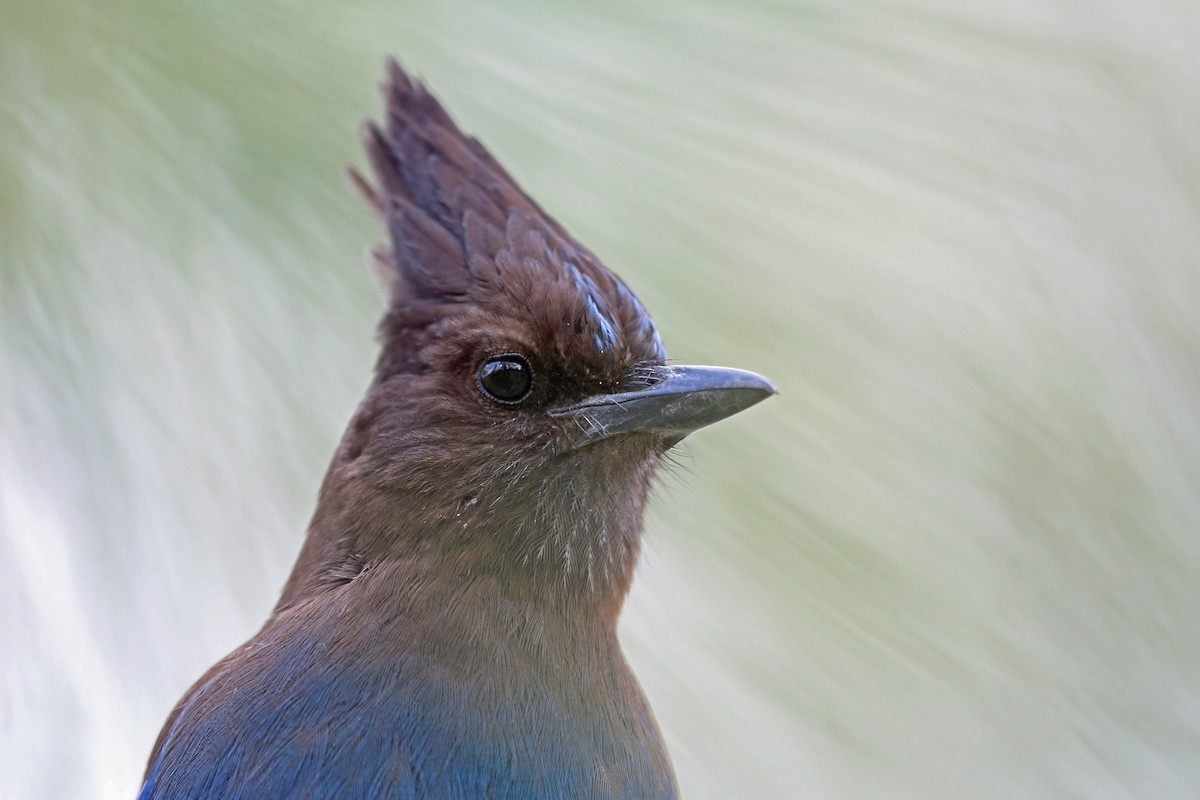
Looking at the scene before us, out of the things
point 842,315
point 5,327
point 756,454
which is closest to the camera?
point 5,327

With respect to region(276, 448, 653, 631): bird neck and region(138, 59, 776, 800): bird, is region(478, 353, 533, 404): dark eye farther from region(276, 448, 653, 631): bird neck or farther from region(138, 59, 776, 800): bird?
region(276, 448, 653, 631): bird neck

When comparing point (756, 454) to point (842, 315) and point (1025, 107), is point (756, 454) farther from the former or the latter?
point (1025, 107)

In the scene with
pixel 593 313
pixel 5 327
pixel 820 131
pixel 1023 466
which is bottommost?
pixel 1023 466

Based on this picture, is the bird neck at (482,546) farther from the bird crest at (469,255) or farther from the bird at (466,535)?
the bird crest at (469,255)

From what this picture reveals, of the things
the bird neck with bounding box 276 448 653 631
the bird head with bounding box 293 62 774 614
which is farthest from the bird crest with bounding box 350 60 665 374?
the bird neck with bounding box 276 448 653 631

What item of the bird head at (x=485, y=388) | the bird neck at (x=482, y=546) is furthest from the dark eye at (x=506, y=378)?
the bird neck at (x=482, y=546)

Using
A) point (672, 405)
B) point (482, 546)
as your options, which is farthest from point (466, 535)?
point (672, 405)

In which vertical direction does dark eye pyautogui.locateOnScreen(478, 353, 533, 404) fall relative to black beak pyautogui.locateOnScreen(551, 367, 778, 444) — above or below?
above

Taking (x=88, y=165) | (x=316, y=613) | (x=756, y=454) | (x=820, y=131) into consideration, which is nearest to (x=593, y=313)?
(x=756, y=454)
